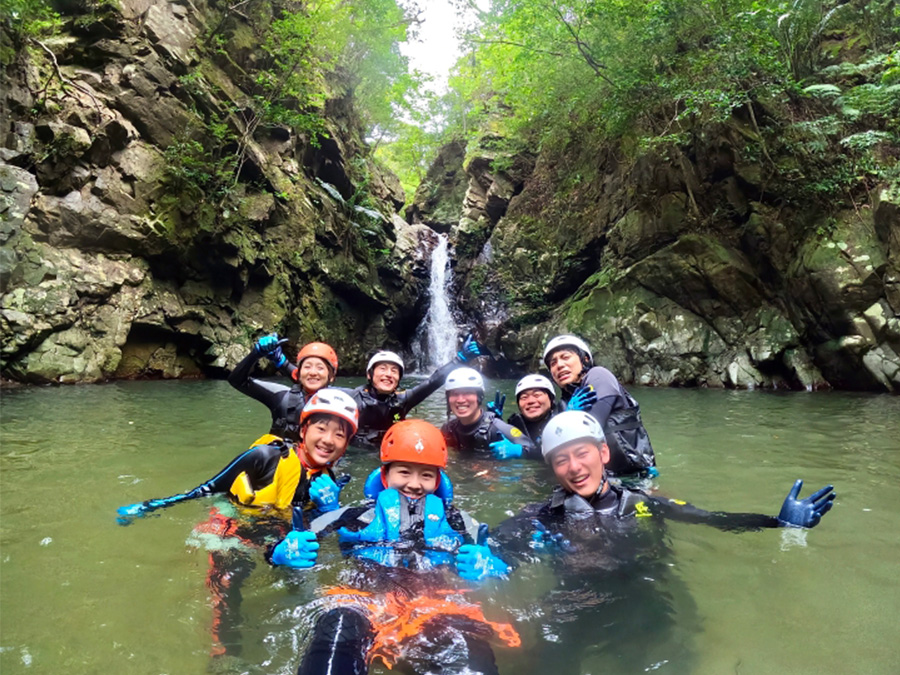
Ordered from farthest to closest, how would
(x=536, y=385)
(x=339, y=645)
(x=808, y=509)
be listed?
(x=536, y=385), (x=808, y=509), (x=339, y=645)

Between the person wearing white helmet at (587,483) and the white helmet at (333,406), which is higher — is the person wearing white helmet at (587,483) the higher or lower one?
the lower one

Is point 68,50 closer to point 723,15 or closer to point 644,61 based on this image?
point 644,61

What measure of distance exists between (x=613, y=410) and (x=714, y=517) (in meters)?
1.80

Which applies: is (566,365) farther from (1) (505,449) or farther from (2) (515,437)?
(1) (505,449)

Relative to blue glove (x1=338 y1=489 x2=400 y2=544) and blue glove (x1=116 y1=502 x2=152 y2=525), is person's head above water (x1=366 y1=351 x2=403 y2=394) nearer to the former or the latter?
blue glove (x1=116 y1=502 x2=152 y2=525)

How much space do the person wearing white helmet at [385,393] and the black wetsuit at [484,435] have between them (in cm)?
61

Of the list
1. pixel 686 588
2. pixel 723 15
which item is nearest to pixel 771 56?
pixel 723 15

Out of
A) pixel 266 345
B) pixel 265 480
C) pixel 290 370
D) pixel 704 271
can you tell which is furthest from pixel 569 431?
pixel 704 271

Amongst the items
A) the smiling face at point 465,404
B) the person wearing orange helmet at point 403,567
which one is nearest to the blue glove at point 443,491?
the person wearing orange helmet at point 403,567

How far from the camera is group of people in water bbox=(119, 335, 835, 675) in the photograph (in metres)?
2.42

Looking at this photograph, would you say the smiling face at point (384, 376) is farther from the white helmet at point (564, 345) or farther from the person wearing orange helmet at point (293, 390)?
the white helmet at point (564, 345)

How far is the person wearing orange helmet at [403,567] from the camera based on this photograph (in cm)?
226

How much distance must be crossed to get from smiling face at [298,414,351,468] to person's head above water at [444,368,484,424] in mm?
2357

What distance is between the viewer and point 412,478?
3506mm
